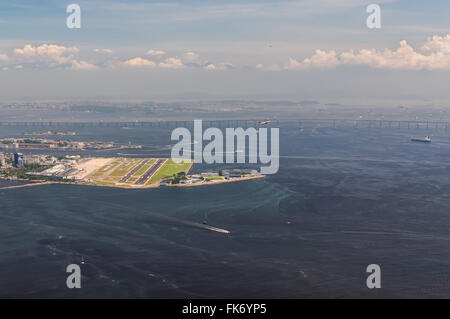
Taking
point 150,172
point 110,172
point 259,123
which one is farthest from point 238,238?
point 259,123

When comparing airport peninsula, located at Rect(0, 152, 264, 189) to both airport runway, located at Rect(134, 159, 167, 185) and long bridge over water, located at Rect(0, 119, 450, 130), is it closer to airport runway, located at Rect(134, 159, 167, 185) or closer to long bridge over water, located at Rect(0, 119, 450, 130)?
airport runway, located at Rect(134, 159, 167, 185)

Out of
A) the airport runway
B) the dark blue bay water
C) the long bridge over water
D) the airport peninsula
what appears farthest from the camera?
the long bridge over water

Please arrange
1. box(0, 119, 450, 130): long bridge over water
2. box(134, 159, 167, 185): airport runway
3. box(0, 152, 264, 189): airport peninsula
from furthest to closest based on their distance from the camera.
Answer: box(0, 119, 450, 130): long bridge over water, box(134, 159, 167, 185): airport runway, box(0, 152, 264, 189): airport peninsula

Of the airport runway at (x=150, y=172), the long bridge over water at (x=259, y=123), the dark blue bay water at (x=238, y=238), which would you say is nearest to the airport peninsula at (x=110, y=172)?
the airport runway at (x=150, y=172)

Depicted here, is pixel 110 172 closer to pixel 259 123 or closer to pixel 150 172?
pixel 150 172

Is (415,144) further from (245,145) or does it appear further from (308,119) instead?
(308,119)

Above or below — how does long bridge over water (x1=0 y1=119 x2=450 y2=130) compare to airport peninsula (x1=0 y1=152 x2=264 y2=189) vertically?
above

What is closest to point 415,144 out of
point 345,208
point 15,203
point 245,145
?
point 245,145

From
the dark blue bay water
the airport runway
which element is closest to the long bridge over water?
the airport runway

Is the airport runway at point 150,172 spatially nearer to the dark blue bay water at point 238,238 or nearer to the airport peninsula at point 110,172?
the airport peninsula at point 110,172
